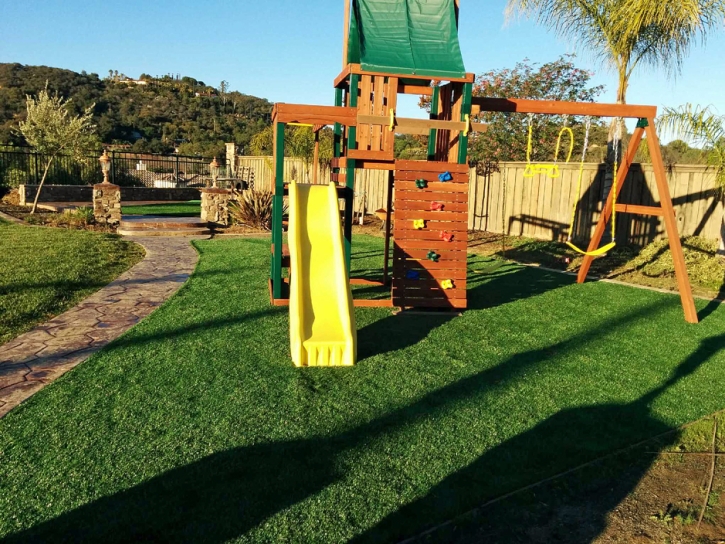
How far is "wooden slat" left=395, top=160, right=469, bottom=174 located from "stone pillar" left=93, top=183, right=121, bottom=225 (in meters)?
9.05

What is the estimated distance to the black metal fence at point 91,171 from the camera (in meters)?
20.6

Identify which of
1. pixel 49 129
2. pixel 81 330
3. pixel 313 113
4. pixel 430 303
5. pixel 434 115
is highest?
pixel 49 129

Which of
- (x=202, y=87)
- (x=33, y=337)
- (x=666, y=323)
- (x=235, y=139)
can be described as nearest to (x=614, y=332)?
(x=666, y=323)

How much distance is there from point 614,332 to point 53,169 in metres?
21.9

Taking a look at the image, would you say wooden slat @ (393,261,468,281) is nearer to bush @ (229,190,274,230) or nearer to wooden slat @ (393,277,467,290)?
wooden slat @ (393,277,467,290)

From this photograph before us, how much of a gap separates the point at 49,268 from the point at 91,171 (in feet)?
55.5

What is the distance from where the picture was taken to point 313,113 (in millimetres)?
6793

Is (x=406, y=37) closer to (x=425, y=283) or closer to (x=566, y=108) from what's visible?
(x=566, y=108)

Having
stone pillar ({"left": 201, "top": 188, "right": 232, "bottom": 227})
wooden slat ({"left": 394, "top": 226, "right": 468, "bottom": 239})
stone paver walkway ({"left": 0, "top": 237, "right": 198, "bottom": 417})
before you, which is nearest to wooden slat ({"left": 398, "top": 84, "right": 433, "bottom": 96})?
wooden slat ({"left": 394, "top": 226, "right": 468, "bottom": 239})

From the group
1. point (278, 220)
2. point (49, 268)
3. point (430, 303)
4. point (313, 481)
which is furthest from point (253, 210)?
point (313, 481)

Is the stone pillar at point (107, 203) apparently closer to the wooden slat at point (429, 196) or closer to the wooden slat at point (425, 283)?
the wooden slat at point (429, 196)

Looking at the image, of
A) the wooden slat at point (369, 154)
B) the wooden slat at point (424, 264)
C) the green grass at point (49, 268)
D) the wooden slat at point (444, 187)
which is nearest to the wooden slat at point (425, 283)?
the wooden slat at point (424, 264)

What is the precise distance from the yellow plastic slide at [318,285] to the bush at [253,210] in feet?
28.0

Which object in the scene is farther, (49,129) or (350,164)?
(49,129)
